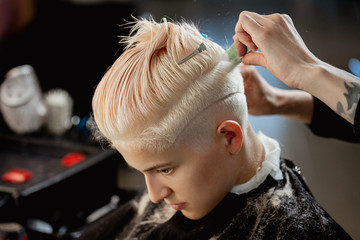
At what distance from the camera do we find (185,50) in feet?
3.88

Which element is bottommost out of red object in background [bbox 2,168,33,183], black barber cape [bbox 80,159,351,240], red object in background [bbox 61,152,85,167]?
red object in background [bbox 61,152,85,167]

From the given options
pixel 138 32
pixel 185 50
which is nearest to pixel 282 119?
pixel 185 50

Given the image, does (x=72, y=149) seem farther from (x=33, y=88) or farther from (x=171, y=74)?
(x=171, y=74)

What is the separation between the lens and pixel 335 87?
1032 millimetres

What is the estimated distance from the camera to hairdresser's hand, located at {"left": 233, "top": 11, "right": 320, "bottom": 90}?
1.07 meters

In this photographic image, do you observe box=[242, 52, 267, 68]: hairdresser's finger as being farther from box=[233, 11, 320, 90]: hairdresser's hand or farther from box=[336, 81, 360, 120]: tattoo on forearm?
box=[336, 81, 360, 120]: tattoo on forearm

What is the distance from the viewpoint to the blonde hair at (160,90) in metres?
1.15

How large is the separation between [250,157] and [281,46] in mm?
363

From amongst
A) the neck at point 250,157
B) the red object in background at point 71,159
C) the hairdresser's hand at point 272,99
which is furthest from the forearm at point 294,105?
the red object in background at point 71,159

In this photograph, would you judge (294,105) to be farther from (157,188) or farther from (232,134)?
(157,188)

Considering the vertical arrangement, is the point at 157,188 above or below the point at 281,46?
below

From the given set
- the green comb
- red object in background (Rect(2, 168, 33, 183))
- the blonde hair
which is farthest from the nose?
red object in background (Rect(2, 168, 33, 183))

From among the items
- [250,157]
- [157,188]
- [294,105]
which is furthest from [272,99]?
[157,188]

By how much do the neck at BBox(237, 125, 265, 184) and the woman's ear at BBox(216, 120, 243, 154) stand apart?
1.8 inches
